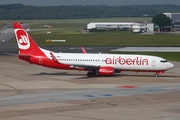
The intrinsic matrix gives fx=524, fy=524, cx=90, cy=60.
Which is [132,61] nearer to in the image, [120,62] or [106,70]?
[120,62]

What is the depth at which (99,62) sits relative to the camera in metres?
69.1

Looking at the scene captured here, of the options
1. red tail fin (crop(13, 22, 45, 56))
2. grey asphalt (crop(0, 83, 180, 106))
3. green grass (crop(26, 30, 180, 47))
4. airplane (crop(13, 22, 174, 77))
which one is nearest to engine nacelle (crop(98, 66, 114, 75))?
airplane (crop(13, 22, 174, 77))

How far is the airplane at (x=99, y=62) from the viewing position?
225 feet

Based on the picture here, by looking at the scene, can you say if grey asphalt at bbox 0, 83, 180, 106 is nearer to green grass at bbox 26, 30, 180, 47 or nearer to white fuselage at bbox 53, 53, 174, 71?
white fuselage at bbox 53, 53, 174, 71

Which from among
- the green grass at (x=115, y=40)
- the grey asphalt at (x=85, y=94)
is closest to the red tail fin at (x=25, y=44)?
the grey asphalt at (x=85, y=94)

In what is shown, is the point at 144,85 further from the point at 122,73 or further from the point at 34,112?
the point at 34,112

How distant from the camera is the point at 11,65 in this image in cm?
8125

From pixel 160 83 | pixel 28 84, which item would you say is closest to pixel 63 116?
pixel 28 84

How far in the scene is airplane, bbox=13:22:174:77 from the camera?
68.4 meters

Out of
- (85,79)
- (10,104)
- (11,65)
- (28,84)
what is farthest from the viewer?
(11,65)

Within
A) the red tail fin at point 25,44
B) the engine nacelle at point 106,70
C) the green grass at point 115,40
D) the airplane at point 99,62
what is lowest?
the green grass at point 115,40

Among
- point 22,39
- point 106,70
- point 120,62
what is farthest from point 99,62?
point 22,39

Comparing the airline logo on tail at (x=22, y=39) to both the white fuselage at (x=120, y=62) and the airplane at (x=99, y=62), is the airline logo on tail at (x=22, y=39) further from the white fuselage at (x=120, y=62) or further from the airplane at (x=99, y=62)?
the white fuselage at (x=120, y=62)

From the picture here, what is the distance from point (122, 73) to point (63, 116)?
34.3 metres
